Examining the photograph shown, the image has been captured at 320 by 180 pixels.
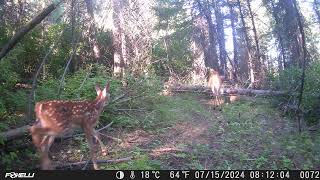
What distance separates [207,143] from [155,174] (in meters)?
3.60

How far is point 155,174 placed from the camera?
6508 millimetres

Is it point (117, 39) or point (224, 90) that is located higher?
point (117, 39)

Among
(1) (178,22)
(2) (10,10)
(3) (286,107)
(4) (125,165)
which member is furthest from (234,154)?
(1) (178,22)

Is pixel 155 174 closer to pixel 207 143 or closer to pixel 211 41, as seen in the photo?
pixel 207 143

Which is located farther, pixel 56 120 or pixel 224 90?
pixel 224 90

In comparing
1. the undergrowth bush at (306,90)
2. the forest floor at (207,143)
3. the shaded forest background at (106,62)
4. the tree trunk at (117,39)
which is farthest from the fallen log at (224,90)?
the forest floor at (207,143)

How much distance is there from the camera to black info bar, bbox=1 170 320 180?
19.5ft

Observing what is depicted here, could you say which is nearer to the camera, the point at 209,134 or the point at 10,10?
the point at 209,134

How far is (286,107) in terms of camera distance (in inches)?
510

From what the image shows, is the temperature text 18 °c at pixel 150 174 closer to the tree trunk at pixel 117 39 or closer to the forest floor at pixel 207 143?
the forest floor at pixel 207 143

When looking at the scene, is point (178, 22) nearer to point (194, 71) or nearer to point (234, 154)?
point (194, 71)

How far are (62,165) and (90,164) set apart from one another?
507 millimetres

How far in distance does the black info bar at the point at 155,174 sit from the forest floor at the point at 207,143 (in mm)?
830

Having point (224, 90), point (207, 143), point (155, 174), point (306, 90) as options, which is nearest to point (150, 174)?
point (155, 174)
